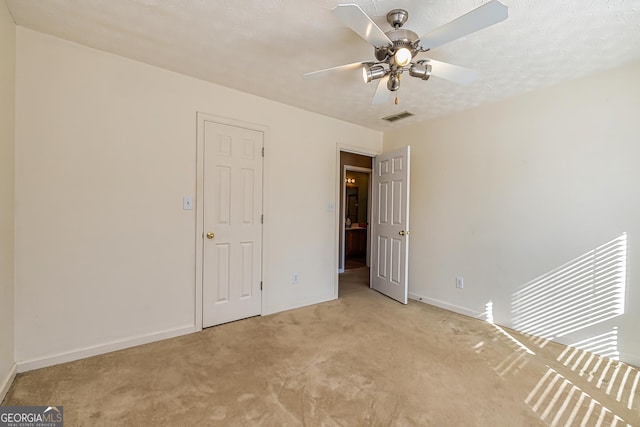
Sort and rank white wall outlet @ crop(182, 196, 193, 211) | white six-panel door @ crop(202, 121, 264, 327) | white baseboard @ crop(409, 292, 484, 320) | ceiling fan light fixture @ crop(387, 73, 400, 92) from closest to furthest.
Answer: ceiling fan light fixture @ crop(387, 73, 400, 92) → white wall outlet @ crop(182, 196, 193, 211) → white six-panel door @ crop(202, 121, 264, 327) → white baseboard @ crop(409, 292, 484, 320)

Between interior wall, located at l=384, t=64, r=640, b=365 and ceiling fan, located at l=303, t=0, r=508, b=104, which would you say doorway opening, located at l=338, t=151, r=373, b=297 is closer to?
interior wall, located at l=384, t=64, r=640, b=365

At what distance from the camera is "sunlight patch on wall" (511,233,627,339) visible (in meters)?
2.25

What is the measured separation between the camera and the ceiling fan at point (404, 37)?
1266 millimetres

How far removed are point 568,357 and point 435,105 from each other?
262 centimetres

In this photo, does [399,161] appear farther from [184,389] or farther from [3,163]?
[3,163]

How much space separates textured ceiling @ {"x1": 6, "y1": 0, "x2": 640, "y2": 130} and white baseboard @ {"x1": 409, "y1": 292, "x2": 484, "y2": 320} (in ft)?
7.68

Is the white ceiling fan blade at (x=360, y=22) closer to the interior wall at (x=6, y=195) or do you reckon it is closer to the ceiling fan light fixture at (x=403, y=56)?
the ceiling fan light fixture at (x=403, y=56)

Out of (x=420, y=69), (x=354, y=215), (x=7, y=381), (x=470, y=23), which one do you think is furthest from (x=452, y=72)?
(x=354, y=215)

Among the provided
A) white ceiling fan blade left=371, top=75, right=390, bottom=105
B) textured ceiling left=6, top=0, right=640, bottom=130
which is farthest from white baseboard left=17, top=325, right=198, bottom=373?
white ceiling fan blade left=371, top=75, right=390, bottom=105

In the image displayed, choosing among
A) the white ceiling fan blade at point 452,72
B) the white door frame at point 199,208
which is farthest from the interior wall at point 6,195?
the white ceiling fan blade at point 452,72

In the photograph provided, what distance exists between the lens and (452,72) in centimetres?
181

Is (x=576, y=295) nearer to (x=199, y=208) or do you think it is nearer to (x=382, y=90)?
(x=382, y=90)

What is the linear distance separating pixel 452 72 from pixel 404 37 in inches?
16.7

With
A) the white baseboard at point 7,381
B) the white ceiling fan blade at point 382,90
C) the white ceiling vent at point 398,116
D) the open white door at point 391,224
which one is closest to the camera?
the white baseboard at point 7,381
